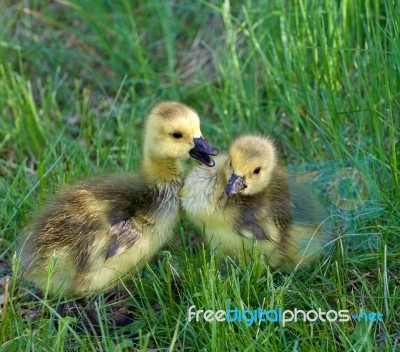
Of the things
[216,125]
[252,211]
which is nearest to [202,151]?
[252,211]

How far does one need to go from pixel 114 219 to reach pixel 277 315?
684 mm

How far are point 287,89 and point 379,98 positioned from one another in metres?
0.49

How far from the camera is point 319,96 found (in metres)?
3.74

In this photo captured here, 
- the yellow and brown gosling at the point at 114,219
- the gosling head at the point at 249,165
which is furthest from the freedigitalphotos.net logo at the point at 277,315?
the gosling head at the point at 249,165

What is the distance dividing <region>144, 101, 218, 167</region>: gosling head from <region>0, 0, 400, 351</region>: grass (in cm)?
37

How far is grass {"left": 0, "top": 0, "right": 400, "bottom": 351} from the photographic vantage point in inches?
106

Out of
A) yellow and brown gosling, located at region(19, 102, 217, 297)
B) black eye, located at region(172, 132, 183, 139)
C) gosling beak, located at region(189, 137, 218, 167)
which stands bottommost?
yellow and brown gosling, located at region(19, 102, 217, 297)

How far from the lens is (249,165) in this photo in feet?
9.53

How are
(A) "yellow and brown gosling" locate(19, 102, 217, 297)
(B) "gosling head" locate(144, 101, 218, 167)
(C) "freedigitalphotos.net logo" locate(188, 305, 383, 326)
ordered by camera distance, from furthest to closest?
(B) "gosling head" locate(144, 101, 218, 167)
(A) "yellow and brown gosling" locate(19, 102, 217, 297)
(C) "freedigitalphotos.net logo" locate(188, 305, 383, 326)

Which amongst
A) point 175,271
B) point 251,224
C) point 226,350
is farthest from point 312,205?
point 226,350

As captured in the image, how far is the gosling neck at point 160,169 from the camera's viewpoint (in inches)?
121

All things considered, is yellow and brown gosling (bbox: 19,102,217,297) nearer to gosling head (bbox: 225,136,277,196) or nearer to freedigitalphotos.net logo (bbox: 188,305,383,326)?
gosling head (bbox: 225,136,277,196)

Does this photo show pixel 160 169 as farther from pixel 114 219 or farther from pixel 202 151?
pixel 114 219

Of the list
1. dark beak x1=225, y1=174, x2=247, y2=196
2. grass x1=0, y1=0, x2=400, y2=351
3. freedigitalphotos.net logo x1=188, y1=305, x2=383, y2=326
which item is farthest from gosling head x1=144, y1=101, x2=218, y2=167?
freedigitalphotos.net logo x1=188, y1=305, x2=383, y2=326
